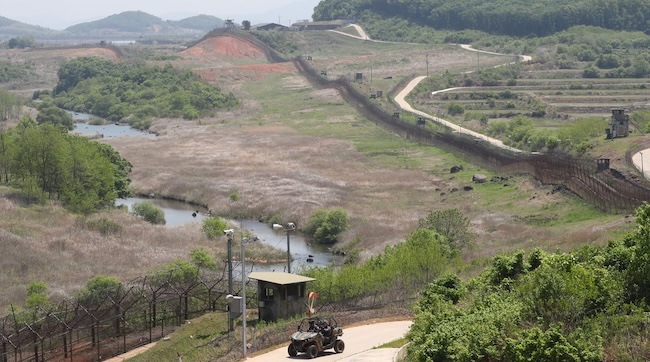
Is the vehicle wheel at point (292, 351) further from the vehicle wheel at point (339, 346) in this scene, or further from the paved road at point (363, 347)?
the vehicle wheel at point (339, 346)

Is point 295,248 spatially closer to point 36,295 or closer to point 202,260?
point 202,260

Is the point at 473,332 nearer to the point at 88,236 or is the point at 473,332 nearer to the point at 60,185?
the point at 88,236

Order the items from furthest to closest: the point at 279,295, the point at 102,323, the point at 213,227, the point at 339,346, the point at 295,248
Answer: the point at 213,227 → the point at 295,248 → the point at 102,323 → the point at 279,295 → the point at 339,346

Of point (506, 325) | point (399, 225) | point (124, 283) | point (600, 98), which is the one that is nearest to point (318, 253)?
point (399, 225)

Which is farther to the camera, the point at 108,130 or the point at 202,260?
the point at 108,130

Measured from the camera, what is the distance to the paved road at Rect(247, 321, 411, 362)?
1538 inches

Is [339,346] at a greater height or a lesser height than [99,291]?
greater

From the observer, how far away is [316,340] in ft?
132

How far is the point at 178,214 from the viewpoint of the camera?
93938 mm

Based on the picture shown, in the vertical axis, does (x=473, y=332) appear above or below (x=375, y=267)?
above

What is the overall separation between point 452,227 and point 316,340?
30951 mm

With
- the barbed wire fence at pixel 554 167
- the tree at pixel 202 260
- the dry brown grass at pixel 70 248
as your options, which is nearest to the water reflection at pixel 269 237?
the tree at pixel 202 260

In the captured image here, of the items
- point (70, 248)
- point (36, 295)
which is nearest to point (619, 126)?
point (70, 248)

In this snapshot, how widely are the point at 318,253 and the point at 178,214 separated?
19864 millimetres
